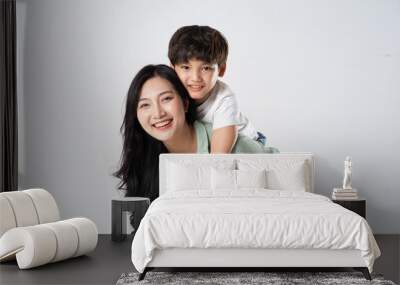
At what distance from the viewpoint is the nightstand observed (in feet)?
22.7

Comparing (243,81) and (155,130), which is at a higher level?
(243,81)

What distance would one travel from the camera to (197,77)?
280 inches

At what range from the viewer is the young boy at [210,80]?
715cm

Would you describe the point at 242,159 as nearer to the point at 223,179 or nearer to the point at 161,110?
the point at 223,179

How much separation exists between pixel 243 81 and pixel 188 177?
53.5 inches

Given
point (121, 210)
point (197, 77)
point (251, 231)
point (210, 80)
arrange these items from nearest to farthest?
1. point (251, 231)
2. point (121, 210)
3. point (197, 77)
4. point (210, 80)

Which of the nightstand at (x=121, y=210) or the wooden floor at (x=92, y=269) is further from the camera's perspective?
the nightstand at (x=121, y=210)

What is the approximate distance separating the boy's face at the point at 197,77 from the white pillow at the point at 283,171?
799 millimetres

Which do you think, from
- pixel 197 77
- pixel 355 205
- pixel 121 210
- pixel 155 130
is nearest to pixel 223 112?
pixel 197 77

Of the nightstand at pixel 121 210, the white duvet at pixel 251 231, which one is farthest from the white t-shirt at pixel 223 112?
the white duvet at pixel 251 231

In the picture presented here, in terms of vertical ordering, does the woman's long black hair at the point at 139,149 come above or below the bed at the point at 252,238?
above

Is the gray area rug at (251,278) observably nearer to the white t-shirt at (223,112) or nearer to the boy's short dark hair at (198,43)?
the white t-shirt at (223,112)

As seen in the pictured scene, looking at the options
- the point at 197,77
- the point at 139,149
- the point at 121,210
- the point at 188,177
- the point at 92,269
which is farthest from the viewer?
the point at 139,149

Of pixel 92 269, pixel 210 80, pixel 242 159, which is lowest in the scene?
pixel 92 269
